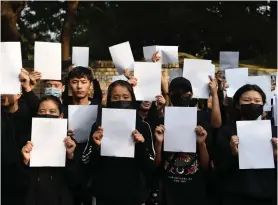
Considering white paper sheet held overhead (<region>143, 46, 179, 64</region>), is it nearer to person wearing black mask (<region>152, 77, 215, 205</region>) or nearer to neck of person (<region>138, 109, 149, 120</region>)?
neck of person (<region>138, 109, 149, 120</region>)

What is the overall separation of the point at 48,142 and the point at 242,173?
1.37 meters

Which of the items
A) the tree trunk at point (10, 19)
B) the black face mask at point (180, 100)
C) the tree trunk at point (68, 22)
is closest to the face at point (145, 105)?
the black face mask at point (180, 100)

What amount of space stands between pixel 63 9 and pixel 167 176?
1547 cm

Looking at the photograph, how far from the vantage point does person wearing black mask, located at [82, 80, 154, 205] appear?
3.40 metres

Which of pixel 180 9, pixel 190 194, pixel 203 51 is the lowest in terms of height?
pixel 190 194

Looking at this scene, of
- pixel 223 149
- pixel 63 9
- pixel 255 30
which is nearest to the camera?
pixel 223 149

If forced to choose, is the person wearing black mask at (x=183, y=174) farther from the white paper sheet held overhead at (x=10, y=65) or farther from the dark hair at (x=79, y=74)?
the white paper sheet held overhead at (x=10, y=65)

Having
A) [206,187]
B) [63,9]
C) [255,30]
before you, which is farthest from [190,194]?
[63,9]

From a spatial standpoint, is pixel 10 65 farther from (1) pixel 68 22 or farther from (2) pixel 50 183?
(1) pixel 68 22

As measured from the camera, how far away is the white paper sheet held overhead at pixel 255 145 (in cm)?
333

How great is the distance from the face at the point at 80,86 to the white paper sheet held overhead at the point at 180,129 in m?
0.87

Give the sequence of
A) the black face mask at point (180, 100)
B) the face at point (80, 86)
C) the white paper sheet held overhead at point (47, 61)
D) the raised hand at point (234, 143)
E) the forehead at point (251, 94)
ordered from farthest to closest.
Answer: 1. the white paper sheet held overhead at point (47, 61)
2. the face at point (80, 86)
3. the black face mask at point (180, 100)
4. the forehead at point (251, 94)
5. the raised hand at point (234, 143)

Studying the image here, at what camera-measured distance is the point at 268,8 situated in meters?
14.8

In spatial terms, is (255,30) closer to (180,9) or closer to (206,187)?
(180,9)
